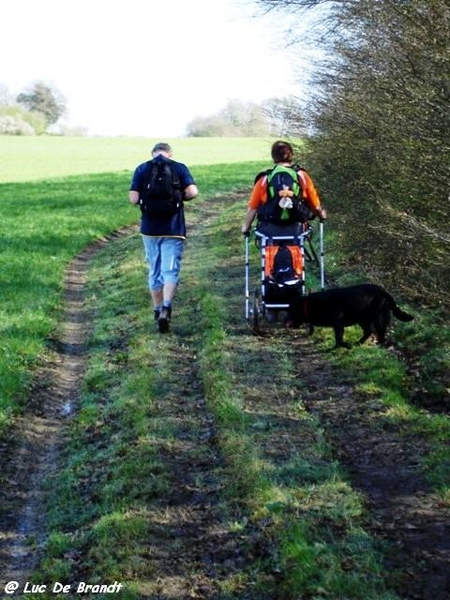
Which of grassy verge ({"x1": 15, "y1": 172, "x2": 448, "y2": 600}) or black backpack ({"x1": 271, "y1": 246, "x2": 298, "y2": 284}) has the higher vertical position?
black backpack ({"x1": 271, "y1": 246, "x2": 298, "y2": 284})

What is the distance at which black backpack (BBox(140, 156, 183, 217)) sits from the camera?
35.1 feet

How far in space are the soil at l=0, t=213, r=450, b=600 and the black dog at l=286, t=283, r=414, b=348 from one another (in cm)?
40

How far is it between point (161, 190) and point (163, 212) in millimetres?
271

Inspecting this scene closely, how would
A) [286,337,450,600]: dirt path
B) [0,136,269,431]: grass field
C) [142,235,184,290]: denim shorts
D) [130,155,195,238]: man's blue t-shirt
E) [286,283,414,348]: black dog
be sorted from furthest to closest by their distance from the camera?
[142,235,184,290]: denim shorts
[130,155,195,238]: man's blue t-shirt
[0,136,269,431]: grass field
[286,283,414,348]: black dog
[286,337,450,600]: dirt path

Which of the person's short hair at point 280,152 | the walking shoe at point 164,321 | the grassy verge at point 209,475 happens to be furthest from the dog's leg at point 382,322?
the walking shoe at point 164,321

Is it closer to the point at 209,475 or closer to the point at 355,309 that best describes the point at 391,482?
the point at 209,475

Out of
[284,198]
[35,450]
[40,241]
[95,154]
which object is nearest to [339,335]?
[284,198]

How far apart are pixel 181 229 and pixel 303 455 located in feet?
16.1

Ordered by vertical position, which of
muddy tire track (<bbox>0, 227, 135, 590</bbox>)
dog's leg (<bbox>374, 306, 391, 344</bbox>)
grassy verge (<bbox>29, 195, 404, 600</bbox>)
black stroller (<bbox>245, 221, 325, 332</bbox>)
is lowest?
muddy tire track (<bbox>0, 227, 135, 590</bbox>)

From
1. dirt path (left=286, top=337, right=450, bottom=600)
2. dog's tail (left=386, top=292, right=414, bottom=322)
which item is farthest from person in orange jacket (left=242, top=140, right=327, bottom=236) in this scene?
dirt path (left=286, top=337, right=450, bottom=600)

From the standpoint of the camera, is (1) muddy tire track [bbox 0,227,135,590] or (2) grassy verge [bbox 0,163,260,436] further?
(2) grassy verge [bbox 0,163,260,436]

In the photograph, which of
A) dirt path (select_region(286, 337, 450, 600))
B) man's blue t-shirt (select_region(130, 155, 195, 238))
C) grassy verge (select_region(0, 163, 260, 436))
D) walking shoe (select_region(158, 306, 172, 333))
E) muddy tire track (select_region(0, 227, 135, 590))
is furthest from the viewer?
man's blue t-shirt (select_region(130, 155, 195, 238))

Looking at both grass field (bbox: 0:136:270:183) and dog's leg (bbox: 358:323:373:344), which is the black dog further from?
grass field (bbox: 0:136:270:183)

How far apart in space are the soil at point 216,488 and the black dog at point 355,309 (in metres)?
0.40
